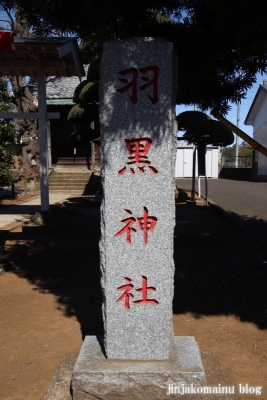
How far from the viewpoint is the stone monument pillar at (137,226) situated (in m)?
2.61

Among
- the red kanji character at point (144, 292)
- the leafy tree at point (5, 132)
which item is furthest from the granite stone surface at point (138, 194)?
the leafy tree at point (5, 132)

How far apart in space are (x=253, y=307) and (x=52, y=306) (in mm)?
2267

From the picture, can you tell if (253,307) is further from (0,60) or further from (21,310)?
(0,60)

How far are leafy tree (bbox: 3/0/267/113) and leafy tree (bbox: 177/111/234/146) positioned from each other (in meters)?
6.64

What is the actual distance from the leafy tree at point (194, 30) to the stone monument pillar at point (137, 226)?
0.76m

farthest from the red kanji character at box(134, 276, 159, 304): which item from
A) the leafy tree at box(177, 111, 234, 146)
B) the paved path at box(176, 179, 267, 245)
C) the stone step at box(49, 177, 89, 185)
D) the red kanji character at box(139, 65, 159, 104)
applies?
the stone step at box(49, 177, 89, 185)

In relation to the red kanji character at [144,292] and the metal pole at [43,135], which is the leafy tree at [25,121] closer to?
the metal pole at [43,135]

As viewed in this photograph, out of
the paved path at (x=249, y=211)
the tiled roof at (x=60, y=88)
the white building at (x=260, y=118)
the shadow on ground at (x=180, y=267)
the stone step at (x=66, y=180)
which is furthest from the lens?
the white building at (x=260, y=118)

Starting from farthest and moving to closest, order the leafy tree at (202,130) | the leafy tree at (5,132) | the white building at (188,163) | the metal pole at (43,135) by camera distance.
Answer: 1. the white building at (188,163)
2. the leafy tree at (202,130)
3. the leafy tree at (5,132)
4. the metal pole at (43,135)

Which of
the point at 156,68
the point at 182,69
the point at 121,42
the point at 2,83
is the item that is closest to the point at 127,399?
the point at 156,68

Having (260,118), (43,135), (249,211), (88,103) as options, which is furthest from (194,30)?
(260,118)

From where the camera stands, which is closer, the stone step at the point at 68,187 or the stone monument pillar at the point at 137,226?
the stone monument pillar at the point at 137,226

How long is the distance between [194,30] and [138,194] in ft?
7.23

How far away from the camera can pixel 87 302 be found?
4465mm
